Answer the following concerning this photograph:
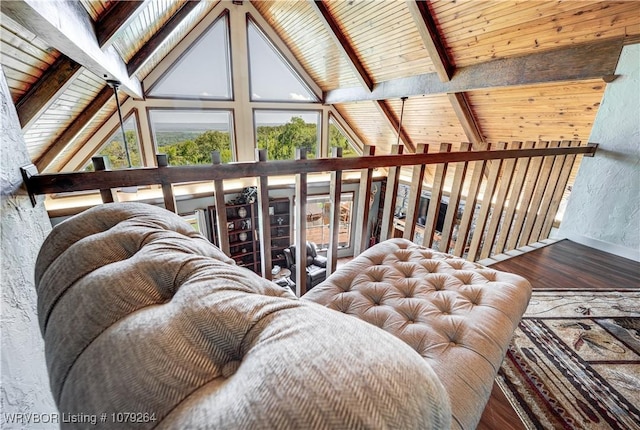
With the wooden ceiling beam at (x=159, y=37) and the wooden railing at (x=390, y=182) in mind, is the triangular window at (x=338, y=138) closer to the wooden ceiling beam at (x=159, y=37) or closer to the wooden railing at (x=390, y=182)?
the wooden ceiling beam at (x=159, y=37)

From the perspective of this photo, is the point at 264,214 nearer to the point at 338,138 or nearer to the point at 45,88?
the point at 45,88

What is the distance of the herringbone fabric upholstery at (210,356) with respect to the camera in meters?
0.26

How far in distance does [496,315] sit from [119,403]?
980mm

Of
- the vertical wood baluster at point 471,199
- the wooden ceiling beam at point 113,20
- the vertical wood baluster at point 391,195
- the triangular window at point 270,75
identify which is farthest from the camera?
the triangular window at point 270,75

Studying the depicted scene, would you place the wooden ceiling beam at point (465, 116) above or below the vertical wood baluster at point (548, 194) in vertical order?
above

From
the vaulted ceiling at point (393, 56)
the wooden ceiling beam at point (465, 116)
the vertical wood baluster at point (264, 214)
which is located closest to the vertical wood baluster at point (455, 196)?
the vaulted ceiling at point (393, 56)

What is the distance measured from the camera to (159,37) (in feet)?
11.8

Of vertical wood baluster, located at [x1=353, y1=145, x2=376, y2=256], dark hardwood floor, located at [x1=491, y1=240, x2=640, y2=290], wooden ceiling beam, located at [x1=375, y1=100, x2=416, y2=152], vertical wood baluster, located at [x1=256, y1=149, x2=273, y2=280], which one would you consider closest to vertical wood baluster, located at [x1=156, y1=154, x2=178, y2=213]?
vertical wood baluster, located at [x1=256, y1=149, x2=273, y2=280]

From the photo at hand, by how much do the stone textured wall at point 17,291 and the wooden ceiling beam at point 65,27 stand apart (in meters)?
1.01

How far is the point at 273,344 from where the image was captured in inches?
12.9

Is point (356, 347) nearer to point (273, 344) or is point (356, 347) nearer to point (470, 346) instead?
point (273, 344)

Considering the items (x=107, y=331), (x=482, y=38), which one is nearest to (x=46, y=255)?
(x=107, y=331)

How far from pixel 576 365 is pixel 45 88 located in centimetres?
413

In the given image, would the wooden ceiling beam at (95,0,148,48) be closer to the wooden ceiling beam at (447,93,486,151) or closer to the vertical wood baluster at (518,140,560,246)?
the vertical wood baluster at (518,140,560,246)
